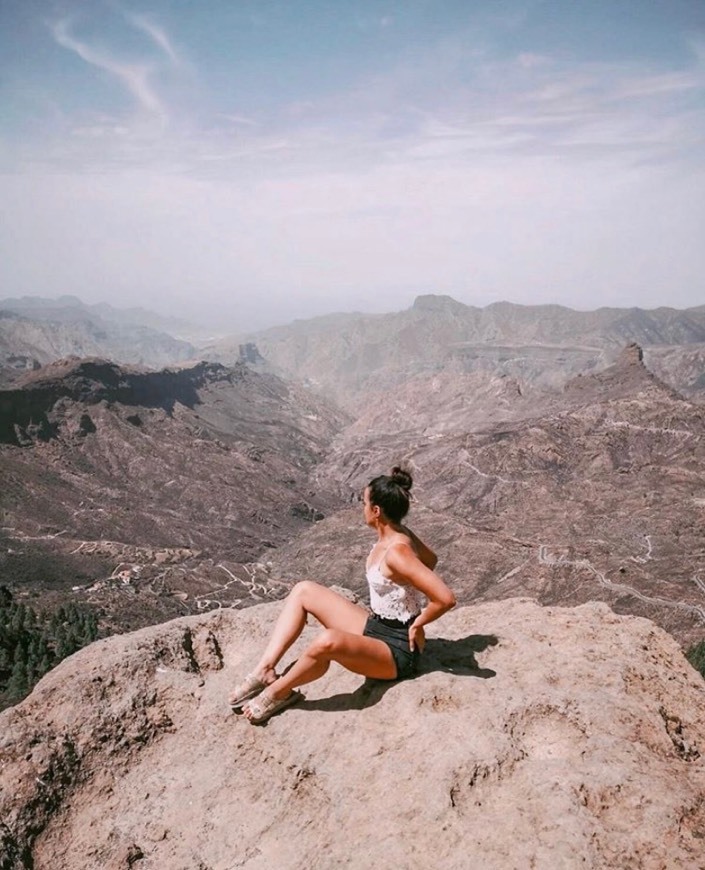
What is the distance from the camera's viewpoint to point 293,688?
318 inches

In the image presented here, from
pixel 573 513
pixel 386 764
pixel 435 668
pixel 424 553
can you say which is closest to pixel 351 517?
pixel 573 513

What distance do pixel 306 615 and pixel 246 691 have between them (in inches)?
51.3

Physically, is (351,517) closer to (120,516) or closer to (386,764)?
(120,516)

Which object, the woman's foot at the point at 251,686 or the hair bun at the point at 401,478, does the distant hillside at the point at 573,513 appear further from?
the woman's foot at the point at 251,686

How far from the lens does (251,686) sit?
26.8ft

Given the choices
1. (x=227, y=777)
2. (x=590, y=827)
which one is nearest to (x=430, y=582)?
(x=590, y=827)

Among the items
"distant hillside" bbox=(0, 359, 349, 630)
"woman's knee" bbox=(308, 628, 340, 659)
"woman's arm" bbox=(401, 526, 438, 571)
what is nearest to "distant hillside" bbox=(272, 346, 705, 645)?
"distant hillside" bbox=(0, 359, 349, 630)

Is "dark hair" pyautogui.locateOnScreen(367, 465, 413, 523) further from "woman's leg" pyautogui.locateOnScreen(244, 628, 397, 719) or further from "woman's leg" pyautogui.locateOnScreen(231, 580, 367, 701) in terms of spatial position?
"woman's leg" pyautogui.locateOnScreen(244, 628, 397, 719)

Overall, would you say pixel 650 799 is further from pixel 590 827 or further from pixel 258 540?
pixel 258 540

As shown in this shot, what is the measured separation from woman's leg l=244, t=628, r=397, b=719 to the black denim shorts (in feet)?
0.34

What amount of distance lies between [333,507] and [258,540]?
41364 millimetres

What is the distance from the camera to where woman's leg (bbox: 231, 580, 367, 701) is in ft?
26.8

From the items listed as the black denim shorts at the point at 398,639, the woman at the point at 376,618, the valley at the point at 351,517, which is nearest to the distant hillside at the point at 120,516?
the valley at the point at 351,517

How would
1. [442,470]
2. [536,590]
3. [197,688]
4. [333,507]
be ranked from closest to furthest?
[197,688] < [536,590] < [442,470] < [333,507]
